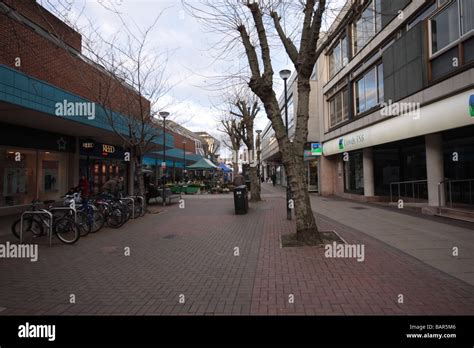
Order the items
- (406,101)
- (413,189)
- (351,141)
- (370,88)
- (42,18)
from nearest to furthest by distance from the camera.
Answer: (406,101) < (42,18) < (413,189) < (370,88) < (351,141)

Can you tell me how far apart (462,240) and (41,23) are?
1701 cm

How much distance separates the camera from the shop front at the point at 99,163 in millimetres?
17297

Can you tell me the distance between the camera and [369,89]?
1628 cm

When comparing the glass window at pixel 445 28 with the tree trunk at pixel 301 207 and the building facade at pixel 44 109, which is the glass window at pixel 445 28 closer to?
the tree trunk at pixel 301 207

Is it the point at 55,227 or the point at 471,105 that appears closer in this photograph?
the point at 55,227

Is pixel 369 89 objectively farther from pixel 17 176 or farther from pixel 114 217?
pixel 17 176

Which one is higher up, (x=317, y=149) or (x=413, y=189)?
(x=317, y=149)

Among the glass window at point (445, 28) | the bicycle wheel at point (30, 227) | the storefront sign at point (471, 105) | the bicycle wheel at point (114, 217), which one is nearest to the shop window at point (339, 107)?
the glass window at point (445, 28)

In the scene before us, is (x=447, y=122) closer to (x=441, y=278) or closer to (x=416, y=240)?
(x=416, y=240)

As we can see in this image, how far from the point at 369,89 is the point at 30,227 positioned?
15.8m

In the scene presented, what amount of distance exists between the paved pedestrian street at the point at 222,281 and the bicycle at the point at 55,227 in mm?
244

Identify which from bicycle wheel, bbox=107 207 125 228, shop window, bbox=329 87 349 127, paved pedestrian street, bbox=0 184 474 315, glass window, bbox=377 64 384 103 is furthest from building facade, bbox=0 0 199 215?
shop window, bbox=329 87 349 127

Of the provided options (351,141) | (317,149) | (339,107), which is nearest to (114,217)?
(351,141)

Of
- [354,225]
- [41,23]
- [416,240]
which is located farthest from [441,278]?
[41,23]
